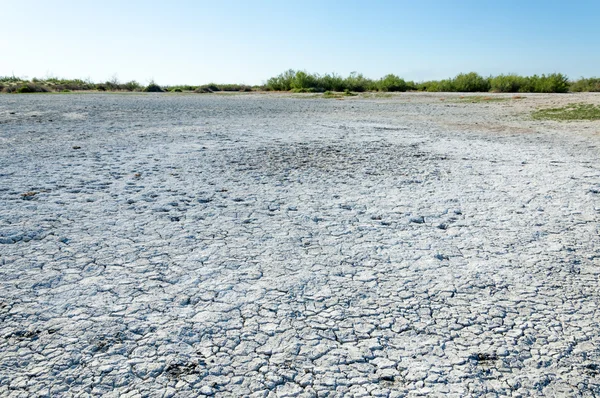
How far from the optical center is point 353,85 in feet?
109

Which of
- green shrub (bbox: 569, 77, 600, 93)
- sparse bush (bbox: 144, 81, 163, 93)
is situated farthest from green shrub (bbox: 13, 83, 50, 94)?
green shrub (bbox: 569, 77, 600, 93)

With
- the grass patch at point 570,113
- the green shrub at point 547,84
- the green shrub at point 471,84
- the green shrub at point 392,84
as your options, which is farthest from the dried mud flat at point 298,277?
the green shrub at point 392,84

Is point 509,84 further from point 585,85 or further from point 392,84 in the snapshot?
point 392,84

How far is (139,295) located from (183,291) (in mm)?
231

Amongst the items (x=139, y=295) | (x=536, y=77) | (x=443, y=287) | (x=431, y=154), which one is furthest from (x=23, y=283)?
(x=536, y=77)

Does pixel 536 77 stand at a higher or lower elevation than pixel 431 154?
higher

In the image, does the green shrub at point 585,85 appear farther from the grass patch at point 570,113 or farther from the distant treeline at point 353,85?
the grass patch at point 570,113

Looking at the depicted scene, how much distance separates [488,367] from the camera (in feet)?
6.48

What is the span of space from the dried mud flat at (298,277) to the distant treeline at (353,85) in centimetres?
2212

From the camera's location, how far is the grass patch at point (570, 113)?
34.5 ft

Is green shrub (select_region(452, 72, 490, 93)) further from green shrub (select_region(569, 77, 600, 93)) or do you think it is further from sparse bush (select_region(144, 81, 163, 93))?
sparse bush (select_region(144, 81, 163, 93))

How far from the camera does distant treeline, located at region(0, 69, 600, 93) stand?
24.8m

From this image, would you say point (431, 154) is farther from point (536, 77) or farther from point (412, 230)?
point (536, 77)

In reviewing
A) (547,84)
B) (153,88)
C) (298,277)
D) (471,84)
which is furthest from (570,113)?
(153,88)
